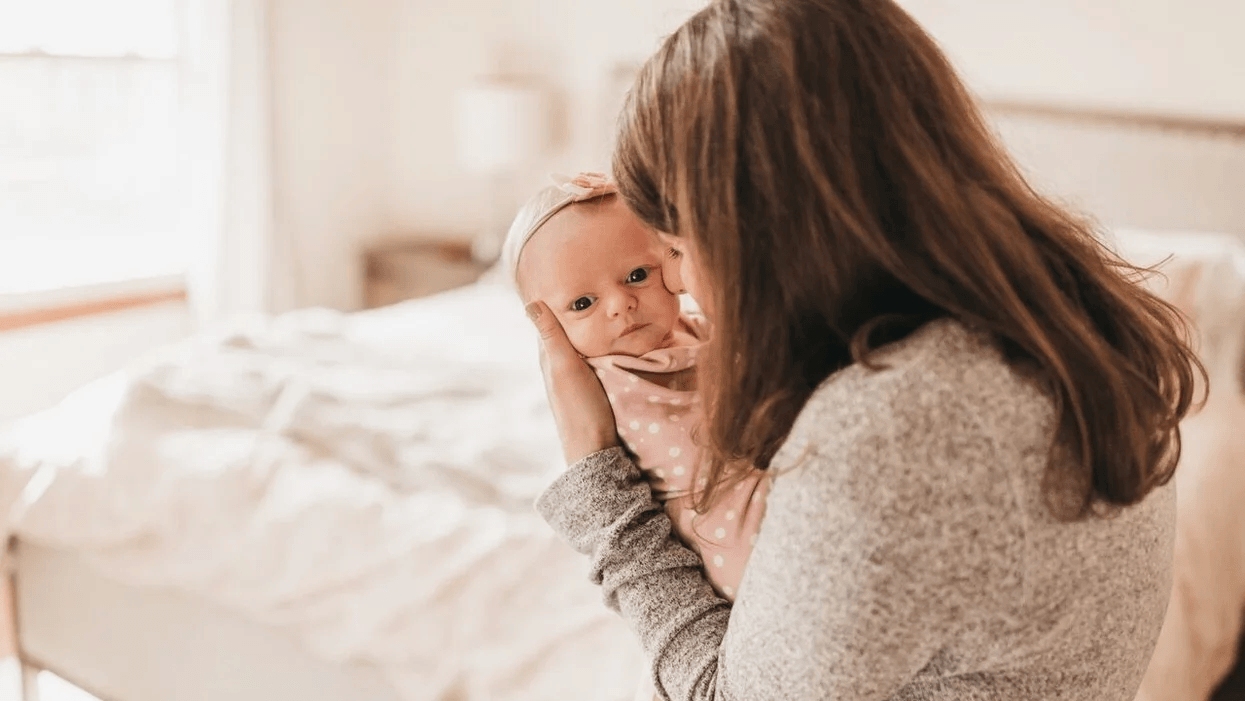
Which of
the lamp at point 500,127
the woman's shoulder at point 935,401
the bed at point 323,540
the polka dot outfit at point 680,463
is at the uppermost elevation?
the woman's shoulder at point 935,401

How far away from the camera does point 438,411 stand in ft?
6.41

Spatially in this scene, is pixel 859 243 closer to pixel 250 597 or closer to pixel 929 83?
pixel 929 83

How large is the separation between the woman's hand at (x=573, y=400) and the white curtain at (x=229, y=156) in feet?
8.46

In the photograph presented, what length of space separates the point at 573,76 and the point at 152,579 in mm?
2622

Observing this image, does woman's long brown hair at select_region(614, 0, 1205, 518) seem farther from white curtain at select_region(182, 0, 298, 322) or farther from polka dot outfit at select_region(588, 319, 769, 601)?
white curtain at select_region(182, 0, 298, 322)

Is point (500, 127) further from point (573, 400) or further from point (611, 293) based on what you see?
point (573, 400)

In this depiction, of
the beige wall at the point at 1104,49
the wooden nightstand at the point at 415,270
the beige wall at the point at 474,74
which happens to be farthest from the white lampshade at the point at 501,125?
the beige wall at the point at 1104,49

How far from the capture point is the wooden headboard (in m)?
2.70

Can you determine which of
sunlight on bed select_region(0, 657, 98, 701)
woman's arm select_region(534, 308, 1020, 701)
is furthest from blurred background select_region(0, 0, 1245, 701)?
woman's arm select_region(534, 308, 1020, 701)

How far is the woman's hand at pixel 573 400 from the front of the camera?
0.98 meters

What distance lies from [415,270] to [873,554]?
10.6 ft

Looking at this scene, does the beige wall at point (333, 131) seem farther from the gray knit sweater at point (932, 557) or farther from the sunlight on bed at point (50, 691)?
the gray knit sweater at point (932, 557)

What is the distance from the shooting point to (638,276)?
1156 millimetres

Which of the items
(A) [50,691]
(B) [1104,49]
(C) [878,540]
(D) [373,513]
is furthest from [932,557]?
(B) [1104,49]
